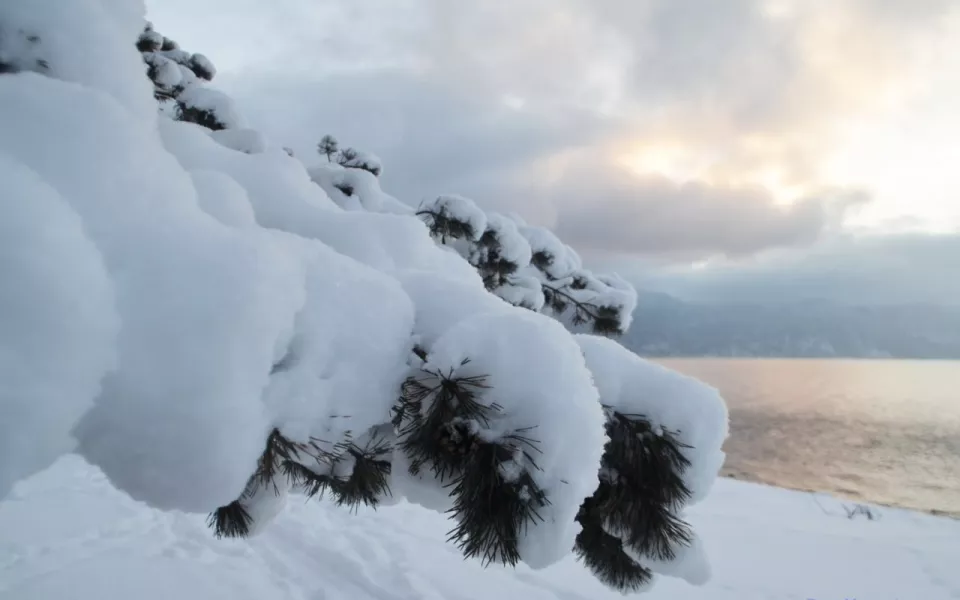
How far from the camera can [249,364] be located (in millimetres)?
878

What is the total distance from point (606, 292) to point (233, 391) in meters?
3.79

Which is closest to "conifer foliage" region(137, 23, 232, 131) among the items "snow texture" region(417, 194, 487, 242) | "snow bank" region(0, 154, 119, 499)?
"snow texture" region(417, 194, 487, 242)

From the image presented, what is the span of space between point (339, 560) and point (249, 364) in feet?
13.1

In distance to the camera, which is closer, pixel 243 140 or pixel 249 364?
pixel 249 364

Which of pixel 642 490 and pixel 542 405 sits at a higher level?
pixel 542 405

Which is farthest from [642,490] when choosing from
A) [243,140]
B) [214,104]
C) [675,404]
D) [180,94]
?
[180,94]

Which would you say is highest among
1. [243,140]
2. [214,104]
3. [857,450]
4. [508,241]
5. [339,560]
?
[857,450]

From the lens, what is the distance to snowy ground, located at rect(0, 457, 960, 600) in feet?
11.8

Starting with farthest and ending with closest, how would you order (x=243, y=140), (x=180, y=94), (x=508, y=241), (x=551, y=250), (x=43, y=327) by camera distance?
(x=551, y=250)
(x=180, y=94)
(x=508, y=241)
(x=243, y=140)
(x=43, y=327)

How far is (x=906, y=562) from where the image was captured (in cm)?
551

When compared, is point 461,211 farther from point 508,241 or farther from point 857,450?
point 857,450

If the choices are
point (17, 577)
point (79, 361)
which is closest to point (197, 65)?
point (17, 577)

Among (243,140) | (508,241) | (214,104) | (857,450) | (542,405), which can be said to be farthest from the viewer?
(857,450)

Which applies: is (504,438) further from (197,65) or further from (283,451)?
(197,65)
